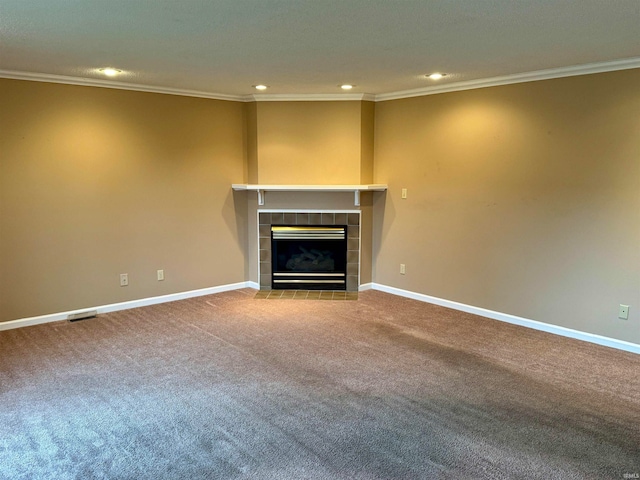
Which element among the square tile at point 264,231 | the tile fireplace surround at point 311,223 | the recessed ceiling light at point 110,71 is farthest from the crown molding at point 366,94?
the square tile at point 264,231

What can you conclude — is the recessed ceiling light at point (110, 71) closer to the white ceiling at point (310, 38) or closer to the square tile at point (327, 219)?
the white ceiling at point (310, 38)

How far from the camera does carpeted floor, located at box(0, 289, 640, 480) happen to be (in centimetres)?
227

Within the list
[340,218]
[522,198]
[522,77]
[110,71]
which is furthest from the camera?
[340,218]

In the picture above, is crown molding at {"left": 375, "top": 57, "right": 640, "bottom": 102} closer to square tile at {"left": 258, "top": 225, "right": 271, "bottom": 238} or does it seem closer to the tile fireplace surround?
the tile fireplace surround

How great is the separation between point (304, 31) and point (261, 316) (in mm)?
2798

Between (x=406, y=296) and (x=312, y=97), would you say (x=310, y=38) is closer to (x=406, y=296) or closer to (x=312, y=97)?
(x=312, y=97)

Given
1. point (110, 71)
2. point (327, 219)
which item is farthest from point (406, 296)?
point (110, 71)

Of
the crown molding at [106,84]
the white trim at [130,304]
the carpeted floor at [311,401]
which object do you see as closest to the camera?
the carpeted floor at [311,401]

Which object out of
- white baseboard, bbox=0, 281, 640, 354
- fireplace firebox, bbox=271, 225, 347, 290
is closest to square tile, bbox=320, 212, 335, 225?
fireplace firebox, bbox=271, 225, 347, 290

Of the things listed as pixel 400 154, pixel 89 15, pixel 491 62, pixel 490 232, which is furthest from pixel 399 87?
pixel 89 15

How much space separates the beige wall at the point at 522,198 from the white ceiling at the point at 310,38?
0.40 m

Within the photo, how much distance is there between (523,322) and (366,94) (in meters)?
2.95

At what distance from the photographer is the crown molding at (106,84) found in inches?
156

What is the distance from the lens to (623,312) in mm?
3729
